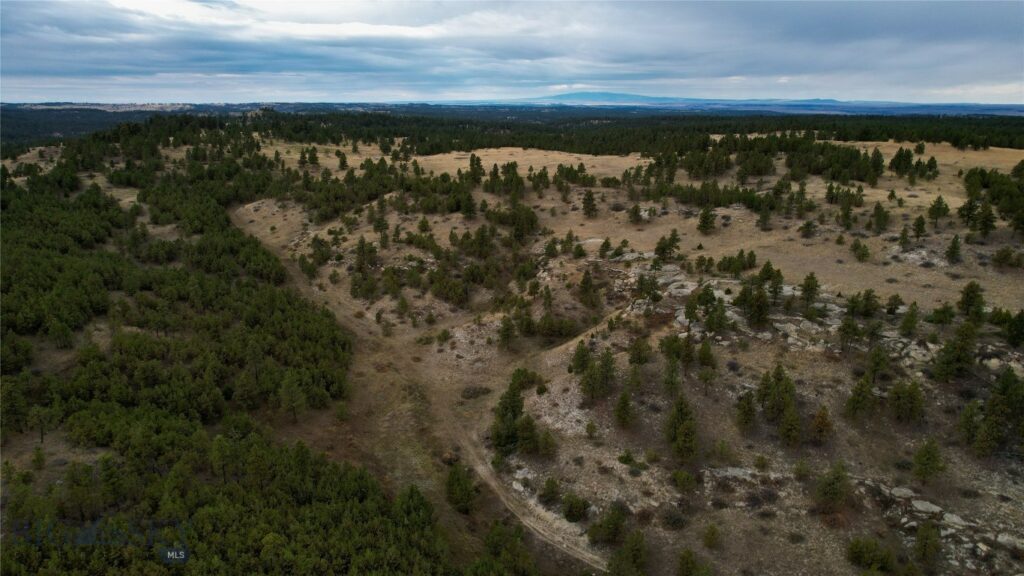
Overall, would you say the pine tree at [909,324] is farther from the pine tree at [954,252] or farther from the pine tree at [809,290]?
the pine tree at [954,252]

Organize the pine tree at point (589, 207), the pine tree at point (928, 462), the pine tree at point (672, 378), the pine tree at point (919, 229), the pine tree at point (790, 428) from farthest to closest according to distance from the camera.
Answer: the pine tree at point (589, 207) → the pine tree at point (919, 229) → the pine tree at point (672, 378) → the pine tree at point (790, 428) → the pine tree at point (928, 462)

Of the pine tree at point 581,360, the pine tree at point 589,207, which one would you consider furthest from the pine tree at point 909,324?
the pine tree at point 589,207

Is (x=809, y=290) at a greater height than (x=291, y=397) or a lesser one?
greater

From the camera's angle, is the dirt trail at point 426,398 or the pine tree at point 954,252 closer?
the dirt trail at point 426,398

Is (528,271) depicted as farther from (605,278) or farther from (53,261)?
(53,261)

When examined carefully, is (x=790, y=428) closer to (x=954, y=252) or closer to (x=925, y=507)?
(x=925, y=507)

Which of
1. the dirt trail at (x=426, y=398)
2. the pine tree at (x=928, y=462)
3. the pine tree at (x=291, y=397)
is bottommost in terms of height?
the dirt trail at (x=426, y=398)

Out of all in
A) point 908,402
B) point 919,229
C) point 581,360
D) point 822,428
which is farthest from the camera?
point 919,229

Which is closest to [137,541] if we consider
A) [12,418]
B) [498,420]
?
[12,418]

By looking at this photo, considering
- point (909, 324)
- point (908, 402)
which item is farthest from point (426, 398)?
point (909, 324)

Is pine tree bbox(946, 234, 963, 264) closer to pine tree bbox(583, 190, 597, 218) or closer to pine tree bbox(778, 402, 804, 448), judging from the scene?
pine tree bbox(778, 402, 804, 448)
